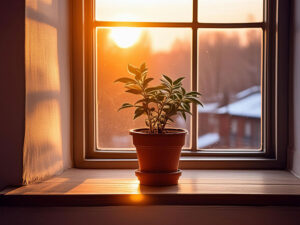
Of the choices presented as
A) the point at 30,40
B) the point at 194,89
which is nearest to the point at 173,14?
the point at 194,89

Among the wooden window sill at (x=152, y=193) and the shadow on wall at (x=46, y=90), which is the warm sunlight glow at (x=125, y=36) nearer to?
the shadow on wall at (x=46, y=90)

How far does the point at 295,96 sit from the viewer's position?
65.1 inches

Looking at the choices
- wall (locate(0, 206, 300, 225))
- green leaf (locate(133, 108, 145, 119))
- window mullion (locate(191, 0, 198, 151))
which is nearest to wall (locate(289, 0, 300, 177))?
wall (locate(0, 206, 300, 225))

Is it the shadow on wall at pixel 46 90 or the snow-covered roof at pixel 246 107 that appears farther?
the snow-covered roof at pixel 246 107

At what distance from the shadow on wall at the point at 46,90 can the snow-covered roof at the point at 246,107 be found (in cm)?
81

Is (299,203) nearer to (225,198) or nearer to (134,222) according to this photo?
(225,198)

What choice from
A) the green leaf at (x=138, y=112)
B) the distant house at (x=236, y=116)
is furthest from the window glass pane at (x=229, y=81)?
the green leaf at (x=138, y=112)

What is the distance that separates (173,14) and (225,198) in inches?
38.7

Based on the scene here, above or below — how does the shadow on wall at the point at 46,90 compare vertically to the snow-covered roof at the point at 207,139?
above

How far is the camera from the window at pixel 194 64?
5.92 feet

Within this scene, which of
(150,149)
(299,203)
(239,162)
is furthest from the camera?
(239,162)

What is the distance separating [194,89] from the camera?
180 cm

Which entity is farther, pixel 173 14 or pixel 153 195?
pixel 173 14

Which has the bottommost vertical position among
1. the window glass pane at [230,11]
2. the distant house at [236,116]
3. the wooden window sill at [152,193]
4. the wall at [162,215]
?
the wall at [162,215]
